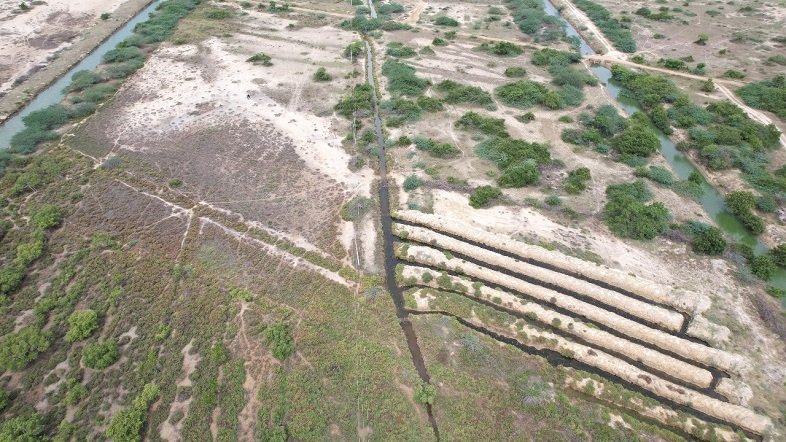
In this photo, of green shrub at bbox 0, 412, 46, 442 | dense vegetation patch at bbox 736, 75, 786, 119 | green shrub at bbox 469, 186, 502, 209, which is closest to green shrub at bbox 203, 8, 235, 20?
green shrub at bbox 469, 186, 502, 209

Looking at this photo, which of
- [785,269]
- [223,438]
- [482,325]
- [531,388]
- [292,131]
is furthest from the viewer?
[292,131]

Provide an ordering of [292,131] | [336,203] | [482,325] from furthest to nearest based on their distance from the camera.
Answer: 1. [292,131]
2. [336,203]
3. [482,325]

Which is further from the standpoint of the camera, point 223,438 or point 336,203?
point 336,203

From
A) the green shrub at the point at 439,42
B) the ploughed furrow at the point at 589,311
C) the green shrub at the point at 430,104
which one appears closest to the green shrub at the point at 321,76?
the green shrub at the point at 430,104

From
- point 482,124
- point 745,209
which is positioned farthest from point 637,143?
point 482,124

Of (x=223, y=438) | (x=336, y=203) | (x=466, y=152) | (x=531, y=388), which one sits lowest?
(x=223, y=438)

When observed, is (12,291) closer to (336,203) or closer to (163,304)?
(163,304)

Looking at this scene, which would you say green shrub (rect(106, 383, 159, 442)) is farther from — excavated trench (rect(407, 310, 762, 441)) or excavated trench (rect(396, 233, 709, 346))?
excavated trench (rect(396, 233, 709, 346))

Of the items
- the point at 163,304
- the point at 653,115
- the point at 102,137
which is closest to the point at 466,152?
the point at 653,115
